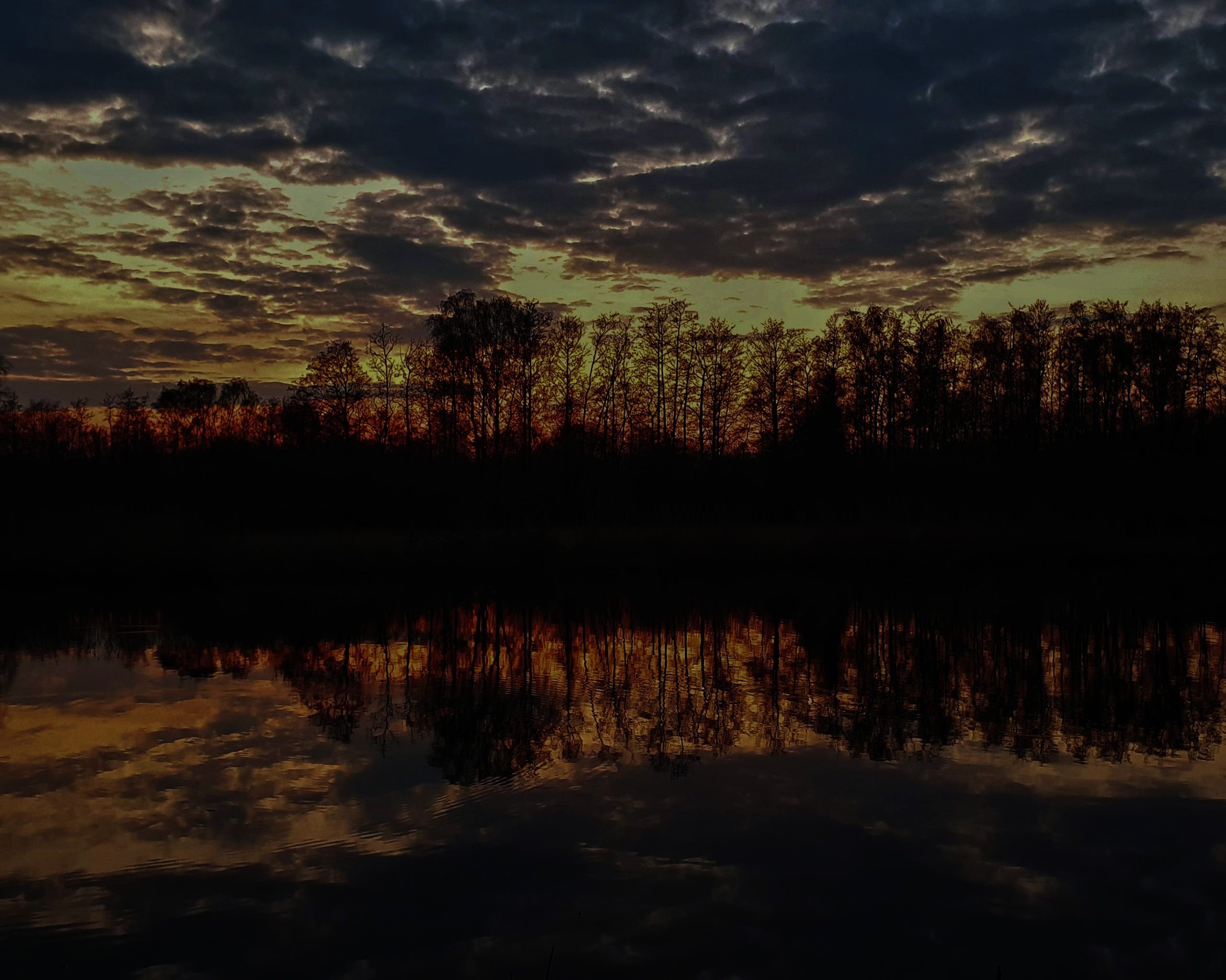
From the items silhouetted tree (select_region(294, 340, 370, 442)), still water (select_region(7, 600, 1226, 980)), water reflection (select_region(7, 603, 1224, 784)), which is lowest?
water reflection (select_region(7, 603, 1224, 784))

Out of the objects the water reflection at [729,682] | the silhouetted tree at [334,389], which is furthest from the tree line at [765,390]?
the water reflection at [729,682]

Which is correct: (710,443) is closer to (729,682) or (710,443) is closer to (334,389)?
(334,389)

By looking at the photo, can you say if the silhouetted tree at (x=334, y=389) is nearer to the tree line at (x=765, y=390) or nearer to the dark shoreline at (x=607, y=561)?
the tree line at (x=765, y=390)

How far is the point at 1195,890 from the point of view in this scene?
4809 millimetres

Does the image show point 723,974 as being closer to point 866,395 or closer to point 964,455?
point 964,455

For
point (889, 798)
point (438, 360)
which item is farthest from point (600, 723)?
point (438, 360)

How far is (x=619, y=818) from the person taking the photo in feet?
19.7

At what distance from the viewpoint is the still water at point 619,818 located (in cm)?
429

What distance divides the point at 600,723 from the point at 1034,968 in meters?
5.01

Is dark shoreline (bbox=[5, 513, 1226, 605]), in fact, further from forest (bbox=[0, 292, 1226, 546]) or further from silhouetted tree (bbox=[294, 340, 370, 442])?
silhouetted tree (bbox=[294, 340, 370, 442])

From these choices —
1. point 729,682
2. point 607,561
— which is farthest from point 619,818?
point 607,561

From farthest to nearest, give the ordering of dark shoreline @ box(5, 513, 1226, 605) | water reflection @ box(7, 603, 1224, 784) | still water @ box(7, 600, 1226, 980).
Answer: dark shoreline @ box(5, 513, 1226, 605) → water reflection @ box(7, 603, 1224, 784) → still water @ box(7, 600, 1226, 980)

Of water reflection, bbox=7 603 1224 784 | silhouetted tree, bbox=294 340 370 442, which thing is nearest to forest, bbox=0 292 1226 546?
silhouetted tree, bbox=294 340 370 442

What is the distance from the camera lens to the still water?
169 inches
